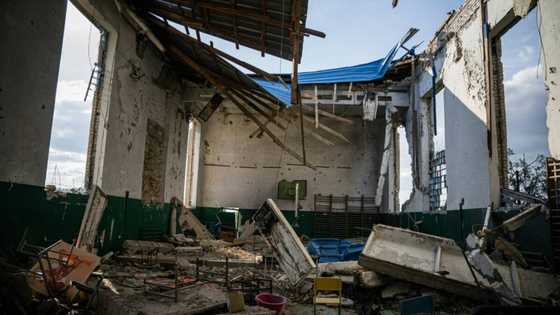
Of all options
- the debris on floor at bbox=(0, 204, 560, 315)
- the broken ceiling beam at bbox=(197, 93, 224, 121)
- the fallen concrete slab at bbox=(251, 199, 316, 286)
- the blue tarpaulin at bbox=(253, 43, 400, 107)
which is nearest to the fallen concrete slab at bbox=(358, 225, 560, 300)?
the debris on floor at bbox=(0, 204, 560, 315)

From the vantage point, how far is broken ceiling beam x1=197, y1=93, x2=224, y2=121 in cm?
1270

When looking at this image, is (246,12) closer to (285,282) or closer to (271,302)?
(285,282)

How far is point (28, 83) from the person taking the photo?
204 inches

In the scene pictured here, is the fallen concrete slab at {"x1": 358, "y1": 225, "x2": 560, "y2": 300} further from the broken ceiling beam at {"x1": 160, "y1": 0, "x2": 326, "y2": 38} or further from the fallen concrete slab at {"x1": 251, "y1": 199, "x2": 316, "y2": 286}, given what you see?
the broken ceiling beam at {"x1": 160, "y1": 0, "x2": 326, "y2": 38}

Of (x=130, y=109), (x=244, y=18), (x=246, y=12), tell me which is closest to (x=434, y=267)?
(x=246, y=12)

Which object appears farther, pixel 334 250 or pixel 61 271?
pixel 334 250

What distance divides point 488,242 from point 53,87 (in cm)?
740

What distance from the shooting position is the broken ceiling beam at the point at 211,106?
12.7 metres

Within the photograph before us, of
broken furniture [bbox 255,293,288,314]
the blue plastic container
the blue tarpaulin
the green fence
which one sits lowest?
broken furniture [bbox 255,293,288,314]

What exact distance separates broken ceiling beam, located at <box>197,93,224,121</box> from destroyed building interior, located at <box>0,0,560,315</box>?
9cm

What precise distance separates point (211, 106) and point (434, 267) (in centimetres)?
943

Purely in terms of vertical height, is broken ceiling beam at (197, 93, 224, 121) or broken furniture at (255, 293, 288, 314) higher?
broken ceiling beam at (197, 93, 224, 121)

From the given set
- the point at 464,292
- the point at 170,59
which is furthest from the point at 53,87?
the point at 464,292

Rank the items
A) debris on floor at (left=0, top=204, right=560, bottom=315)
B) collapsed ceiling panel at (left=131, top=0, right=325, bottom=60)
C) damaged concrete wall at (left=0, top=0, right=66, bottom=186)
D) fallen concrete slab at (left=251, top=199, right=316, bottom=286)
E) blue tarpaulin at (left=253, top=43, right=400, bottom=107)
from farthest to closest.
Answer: blue tarpaulin at (left=253, top=43, right=400, bottom=107)
collapsed ceiling panel at (left=131, top=0, right=325, bottom=60)
fallen concrete slab at (left=251, top=199, right=316, bottom=286)
damaged concrete wall at (left=0, top=0, right=66, bottom=186)
debris on floor at (left=0, top=204, right=560, bottom=315)
